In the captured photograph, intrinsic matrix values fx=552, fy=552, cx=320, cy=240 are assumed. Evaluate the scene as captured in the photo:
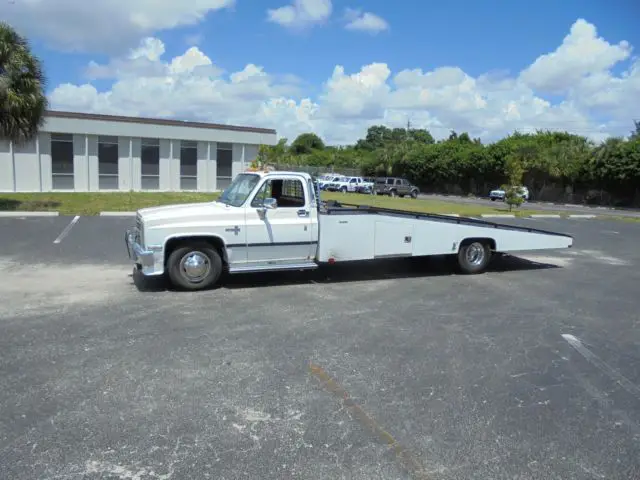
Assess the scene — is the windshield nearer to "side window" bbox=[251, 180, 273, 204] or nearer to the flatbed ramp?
"side window" bbox=[251, 180, 273, 204]

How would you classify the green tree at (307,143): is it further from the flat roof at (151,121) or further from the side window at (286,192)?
the side window at (286,192)

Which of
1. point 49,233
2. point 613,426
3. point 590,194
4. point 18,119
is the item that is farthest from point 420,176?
point 613,426

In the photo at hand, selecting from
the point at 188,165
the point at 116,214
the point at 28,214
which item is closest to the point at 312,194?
the point at 116,214

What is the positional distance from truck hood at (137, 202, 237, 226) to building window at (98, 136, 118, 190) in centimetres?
2466

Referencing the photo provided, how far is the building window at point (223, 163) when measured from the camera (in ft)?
113

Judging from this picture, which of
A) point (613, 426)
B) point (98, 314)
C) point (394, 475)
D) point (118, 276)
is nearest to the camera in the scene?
point (394, 475)

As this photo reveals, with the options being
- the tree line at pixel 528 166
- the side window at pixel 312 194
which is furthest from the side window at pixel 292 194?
the tree line at pixel 528 166

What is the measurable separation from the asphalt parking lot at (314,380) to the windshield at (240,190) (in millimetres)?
1369

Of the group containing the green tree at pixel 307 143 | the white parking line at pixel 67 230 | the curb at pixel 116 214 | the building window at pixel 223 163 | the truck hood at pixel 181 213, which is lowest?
the white parking line at pixel 67 230

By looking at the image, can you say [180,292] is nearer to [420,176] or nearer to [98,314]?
[98,314]

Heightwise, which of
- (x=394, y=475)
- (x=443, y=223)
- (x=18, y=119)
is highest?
(x=18, y=119)

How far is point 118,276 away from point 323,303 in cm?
378

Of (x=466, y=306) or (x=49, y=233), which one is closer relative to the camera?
(x=466, y=306)

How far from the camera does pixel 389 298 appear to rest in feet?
27.4
